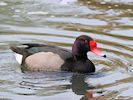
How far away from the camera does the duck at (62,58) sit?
35.9ft

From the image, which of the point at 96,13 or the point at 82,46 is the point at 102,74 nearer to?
the point at 82,46

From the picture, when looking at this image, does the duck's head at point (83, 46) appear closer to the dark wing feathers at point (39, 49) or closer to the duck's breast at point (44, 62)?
the dark wing feathers at point (39, 49)

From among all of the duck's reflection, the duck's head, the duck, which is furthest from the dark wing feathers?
the duck's reflection

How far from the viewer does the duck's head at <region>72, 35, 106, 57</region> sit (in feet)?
→ 36.1

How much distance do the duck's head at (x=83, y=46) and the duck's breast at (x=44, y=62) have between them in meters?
0.36

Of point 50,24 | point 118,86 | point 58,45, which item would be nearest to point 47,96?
point 118,86

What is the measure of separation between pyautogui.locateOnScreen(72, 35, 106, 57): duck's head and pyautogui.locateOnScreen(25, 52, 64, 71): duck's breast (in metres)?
0.36

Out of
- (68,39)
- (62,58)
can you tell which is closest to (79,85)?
(62,58)

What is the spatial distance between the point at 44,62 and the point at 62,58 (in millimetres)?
352

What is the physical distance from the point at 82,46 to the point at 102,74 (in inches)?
29.5

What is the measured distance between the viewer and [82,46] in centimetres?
1108

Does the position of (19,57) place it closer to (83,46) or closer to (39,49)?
(39,49)

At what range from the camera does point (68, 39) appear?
12.5m

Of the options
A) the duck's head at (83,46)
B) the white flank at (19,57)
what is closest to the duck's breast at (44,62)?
the white flank at (19,57)
